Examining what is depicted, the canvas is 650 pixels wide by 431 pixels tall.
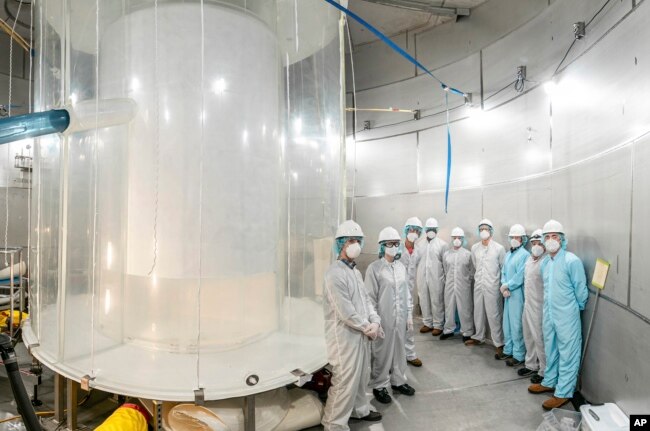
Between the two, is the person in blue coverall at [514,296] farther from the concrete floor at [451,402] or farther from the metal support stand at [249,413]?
the metal support stand at [249,413]

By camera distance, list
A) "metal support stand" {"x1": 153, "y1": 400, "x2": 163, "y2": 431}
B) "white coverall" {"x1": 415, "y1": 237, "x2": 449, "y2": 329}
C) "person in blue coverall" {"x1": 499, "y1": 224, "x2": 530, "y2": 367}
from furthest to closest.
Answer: "white coverall" {"x1": 415, "y1": 237, "x2": 449, "y2": 329} → "person in blue coverall" {"x1": 499, "y1": 224, "x2": 530, "y2": 367} → "metal support stand" {"x1": 153, "y1": 400, "x2": 163, "y2": 431}

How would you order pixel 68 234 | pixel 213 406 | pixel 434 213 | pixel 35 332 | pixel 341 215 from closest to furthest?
pixel 213 406
pixel 68 234
pixel 35 332
pixel 341 215
pixel 434 213

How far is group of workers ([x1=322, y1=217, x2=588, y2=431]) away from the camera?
2359 mm

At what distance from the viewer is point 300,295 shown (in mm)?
2744

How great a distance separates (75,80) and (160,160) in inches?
30.0

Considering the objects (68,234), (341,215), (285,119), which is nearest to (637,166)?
(341,215)

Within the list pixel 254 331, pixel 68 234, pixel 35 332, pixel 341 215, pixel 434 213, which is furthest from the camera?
pixel 434 213

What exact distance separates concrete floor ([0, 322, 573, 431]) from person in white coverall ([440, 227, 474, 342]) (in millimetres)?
592

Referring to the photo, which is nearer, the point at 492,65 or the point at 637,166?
the point at 637,166

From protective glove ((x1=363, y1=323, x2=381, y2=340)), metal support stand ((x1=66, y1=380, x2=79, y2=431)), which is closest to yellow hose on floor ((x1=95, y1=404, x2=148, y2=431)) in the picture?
metal support stand ((x1=66, y1=380, x2=79, y2=431))

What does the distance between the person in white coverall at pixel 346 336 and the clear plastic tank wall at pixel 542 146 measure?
1581mm

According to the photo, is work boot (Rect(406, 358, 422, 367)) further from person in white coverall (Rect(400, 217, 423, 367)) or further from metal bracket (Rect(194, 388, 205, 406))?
metal bracket (Rect(194, 388, 205, 406))

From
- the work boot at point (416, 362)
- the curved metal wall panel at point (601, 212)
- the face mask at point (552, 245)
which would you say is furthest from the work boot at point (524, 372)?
the face mask at point (552, 245)

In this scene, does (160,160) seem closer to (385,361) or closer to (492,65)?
(385,361)
